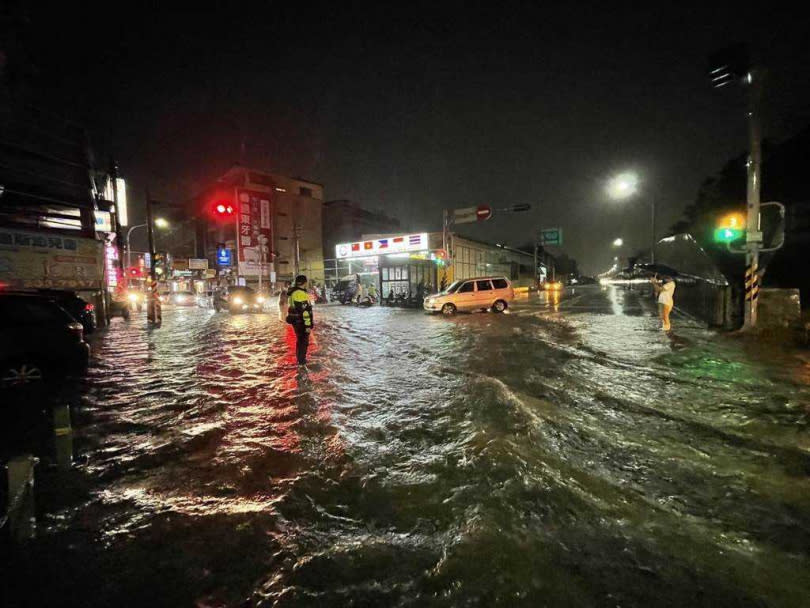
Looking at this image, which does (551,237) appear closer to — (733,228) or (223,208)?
(733,228)

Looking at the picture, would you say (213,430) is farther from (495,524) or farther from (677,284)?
(677,284)

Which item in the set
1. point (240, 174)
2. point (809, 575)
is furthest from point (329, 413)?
point (240, 174)

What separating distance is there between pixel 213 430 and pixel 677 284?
2155cm

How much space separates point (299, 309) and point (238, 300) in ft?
54.4

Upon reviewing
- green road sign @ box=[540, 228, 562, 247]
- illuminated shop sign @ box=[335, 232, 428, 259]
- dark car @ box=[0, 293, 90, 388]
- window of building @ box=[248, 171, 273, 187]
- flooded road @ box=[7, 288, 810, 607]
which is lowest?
flooded road @ box=[7, 288, 810, 607]

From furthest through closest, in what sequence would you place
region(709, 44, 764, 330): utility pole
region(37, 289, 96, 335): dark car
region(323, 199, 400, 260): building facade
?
region(323, 199, 400, 260): building facade
region(37, 289, 96, 335): dark car
region(709, 44, 764, 330): utility pole

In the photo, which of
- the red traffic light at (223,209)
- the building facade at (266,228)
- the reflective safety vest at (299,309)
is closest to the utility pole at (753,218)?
the reflective safety vest at (299,309)

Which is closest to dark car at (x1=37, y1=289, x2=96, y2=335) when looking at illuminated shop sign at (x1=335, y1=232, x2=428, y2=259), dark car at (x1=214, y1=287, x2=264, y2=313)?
dark car at (x1=214, y1=287, x2=264, y2=313)

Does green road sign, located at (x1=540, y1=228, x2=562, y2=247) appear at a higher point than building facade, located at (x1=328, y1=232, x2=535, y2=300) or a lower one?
higher

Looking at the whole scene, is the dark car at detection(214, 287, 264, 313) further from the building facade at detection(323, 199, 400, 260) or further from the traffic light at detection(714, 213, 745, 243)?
the building facade at detection(323, 199, 400, 260)

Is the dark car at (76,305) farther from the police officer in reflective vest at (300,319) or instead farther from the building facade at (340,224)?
the building facade at (340,224)

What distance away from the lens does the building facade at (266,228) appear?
40.7 meters

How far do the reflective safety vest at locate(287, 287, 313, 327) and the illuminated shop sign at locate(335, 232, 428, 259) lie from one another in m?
23.3

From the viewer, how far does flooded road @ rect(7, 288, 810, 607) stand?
86.3 inches
